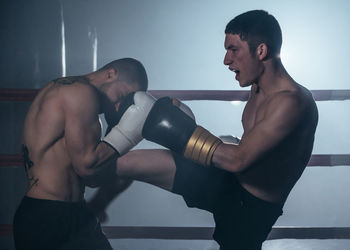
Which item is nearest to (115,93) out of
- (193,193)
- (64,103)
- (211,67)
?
(64,103)

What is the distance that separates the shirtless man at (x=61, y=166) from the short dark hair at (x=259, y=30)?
Result: 64 cm

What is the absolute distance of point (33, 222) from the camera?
46.8 inches

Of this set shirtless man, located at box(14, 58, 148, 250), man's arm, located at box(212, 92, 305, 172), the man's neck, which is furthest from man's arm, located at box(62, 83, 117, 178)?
the man's neck

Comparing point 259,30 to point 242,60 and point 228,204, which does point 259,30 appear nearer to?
point 242,60

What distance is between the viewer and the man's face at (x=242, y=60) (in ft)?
4.46

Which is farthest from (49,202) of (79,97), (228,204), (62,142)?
(228,204)

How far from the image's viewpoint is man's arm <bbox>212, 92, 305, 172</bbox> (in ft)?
3.87

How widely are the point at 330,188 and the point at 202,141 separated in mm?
1561

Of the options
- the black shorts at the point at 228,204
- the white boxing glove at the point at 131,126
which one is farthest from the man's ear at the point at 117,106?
the black shorts at the point at 228,204

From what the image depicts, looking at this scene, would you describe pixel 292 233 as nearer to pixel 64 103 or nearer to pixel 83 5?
pixel 64 103

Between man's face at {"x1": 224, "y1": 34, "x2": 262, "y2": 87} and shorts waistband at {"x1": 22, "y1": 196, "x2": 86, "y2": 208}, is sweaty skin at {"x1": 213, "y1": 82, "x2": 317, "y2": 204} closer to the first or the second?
man's face at {"x1": 224, "y1": 34, "x2": 262, "y2": 87}

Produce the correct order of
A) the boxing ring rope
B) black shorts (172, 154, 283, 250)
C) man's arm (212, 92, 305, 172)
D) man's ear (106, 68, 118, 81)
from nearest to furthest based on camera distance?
man's arm (212, 92, 305, 172) < black shorts (172, 154, 283, 250) < man's ear (106, 68, 118, 81) < the boxing ring rope

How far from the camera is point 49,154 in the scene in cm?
123

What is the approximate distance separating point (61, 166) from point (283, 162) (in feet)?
2.77
